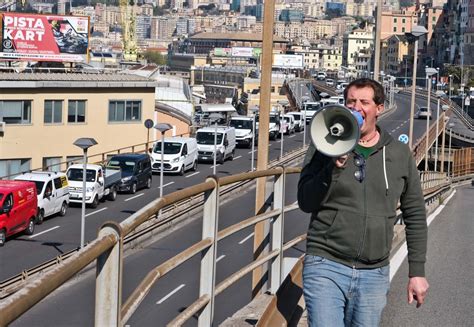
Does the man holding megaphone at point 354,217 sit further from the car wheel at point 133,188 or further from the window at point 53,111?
the window at point 53,111

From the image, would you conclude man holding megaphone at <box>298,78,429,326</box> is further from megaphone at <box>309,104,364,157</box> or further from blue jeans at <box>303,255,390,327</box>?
megaphone at <box>309,104,364,157</box>

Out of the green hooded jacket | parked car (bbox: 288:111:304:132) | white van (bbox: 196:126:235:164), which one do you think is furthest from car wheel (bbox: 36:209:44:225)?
parked car (bbox: 288:111:304:132)

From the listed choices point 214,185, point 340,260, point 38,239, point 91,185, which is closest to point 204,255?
point 214,185

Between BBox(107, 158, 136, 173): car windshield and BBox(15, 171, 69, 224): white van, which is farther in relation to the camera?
BBox(107, 158, 136, 173): car windshield

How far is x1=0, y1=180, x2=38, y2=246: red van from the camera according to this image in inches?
1003

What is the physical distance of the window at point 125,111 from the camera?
4694 centimetres

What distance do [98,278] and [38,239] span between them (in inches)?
939

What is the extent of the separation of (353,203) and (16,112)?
130 feet

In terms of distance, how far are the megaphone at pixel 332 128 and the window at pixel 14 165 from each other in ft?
129

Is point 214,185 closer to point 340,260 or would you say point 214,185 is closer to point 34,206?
point 340,260

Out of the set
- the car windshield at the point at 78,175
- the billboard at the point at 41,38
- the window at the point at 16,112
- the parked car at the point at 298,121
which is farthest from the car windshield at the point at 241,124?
the car windshield at the point at 78,175

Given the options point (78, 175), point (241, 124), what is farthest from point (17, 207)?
point (241, 124)

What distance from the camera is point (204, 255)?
507cm

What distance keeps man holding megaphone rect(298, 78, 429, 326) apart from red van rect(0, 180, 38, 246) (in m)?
21.4
